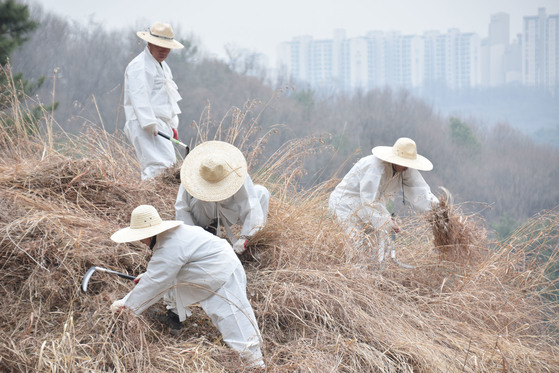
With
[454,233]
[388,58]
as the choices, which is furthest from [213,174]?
[388,58]

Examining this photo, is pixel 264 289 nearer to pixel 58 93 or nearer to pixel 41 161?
pixel 41 161

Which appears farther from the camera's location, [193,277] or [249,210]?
[249,210]

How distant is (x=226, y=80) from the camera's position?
2612 cm

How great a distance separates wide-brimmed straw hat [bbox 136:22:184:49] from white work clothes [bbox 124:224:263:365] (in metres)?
2.09

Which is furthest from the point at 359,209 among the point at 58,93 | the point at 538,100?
the point at 538,100

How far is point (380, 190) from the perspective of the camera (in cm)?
493

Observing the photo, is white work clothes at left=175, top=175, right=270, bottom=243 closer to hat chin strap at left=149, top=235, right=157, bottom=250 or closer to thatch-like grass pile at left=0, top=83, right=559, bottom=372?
thatch-like grass pile at left=0, top=83, right=559, bottom=372

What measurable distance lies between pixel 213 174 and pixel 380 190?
1.54 metres

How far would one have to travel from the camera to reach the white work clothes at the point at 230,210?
13.3 feet

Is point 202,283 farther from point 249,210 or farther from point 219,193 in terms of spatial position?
point 249,210

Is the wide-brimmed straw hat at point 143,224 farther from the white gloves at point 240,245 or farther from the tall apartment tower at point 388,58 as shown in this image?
the tall apartment tower at point 388,58

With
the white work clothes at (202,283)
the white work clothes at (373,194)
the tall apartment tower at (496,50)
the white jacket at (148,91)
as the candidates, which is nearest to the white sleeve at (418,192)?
the white work clothes at (373,194)

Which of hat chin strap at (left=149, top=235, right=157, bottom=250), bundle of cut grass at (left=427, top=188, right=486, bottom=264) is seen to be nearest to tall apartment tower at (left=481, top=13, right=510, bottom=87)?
bundle of cut grass at (left=427, top=188, right=486, bottom=264)

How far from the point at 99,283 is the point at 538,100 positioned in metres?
39.6
